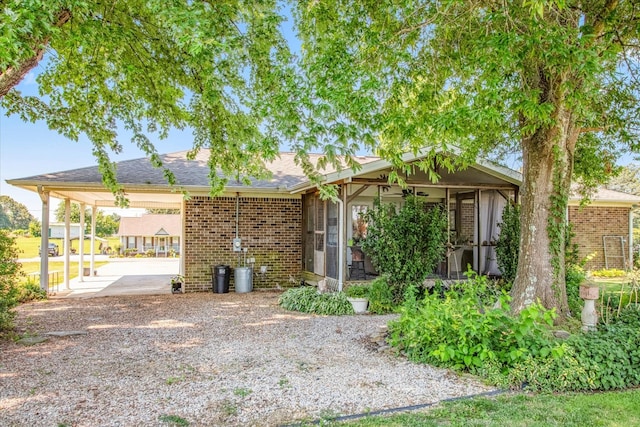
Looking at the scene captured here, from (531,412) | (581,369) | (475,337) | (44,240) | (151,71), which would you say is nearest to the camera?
(531,412)

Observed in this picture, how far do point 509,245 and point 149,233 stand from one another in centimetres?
3500

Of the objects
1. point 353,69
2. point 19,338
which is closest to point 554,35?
point 353,69

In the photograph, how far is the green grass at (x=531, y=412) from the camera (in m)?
3.68

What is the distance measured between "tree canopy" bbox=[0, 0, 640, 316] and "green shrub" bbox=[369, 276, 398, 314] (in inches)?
104

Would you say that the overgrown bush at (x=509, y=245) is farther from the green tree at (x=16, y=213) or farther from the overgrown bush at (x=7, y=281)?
the green tree at (x=16, y=213)

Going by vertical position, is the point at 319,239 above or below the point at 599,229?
Result: below

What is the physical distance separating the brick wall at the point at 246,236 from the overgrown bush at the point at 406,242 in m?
4.15

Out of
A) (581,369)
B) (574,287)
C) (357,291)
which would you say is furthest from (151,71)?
(574,287)

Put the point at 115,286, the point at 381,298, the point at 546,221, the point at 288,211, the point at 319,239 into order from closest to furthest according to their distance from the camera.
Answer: the point at 546,221 → the point at 381,298 → the point at 319,239 → the point at 288,211 → the point at 115,286

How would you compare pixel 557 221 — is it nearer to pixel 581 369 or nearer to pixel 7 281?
pixel 581 369

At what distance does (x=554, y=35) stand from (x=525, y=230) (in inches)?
120

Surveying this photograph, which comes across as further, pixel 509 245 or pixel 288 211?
pixel 288 211

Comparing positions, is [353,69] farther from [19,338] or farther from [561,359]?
[19,338]

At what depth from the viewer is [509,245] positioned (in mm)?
10062
